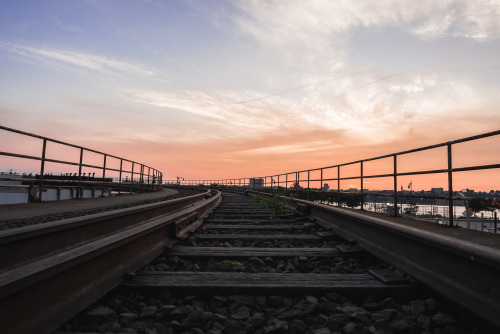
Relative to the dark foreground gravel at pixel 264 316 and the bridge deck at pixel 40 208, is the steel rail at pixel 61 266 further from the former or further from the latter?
the bridge deck at pixel 40 208

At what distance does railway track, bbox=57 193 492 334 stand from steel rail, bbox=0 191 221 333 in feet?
0.31

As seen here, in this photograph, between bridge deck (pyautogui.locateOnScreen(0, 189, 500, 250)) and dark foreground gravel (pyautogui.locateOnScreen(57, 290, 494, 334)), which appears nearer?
dark foreground gravel (pyautogui.locateOnScreen(57, 290, 494, 334))

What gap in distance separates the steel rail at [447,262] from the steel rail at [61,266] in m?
2.12

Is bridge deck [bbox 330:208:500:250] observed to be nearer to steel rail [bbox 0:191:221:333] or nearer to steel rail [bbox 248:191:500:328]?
steel rail [bbox 248:191:500:328]

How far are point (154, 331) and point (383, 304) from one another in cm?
136

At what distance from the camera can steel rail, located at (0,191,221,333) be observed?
1.43m

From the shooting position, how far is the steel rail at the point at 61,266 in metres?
1.43

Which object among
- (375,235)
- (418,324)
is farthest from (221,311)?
(375,235)

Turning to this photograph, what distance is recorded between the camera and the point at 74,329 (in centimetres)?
159

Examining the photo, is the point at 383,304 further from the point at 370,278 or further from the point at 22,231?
the point at 22,231

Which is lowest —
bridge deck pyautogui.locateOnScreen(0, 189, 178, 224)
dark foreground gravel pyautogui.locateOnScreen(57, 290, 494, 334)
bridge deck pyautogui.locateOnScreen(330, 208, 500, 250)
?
dark foreground gravel pyautogui.locateOnScreen(57, 290, 494, 334)

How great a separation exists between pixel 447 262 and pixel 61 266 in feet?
7.67

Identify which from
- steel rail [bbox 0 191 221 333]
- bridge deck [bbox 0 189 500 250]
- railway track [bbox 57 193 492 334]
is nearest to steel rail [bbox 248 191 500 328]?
railway track [bbox 57 193 492 334]

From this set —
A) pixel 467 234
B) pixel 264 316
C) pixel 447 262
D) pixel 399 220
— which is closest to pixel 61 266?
pixel 264 316
